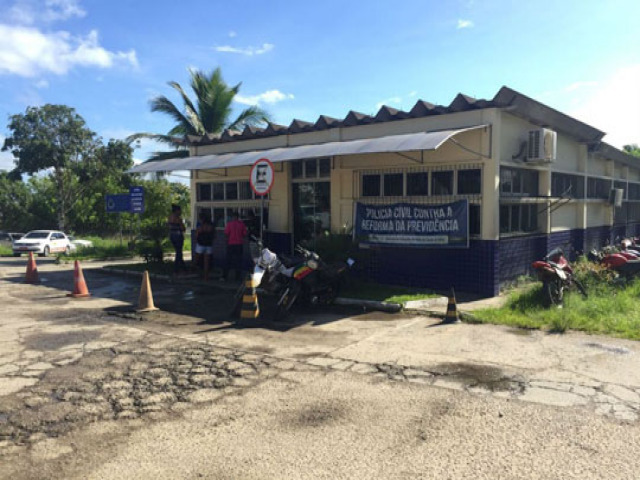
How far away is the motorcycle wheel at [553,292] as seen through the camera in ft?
29.0

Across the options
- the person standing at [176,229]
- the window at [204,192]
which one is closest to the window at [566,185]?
the person standing at [176,229]

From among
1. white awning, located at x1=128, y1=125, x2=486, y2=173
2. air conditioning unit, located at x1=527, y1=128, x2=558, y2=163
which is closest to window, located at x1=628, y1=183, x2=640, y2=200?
air conditioning unit, located at x1=527, y1=128, x2=558, y2=163

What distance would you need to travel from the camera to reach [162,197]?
74.6 feet

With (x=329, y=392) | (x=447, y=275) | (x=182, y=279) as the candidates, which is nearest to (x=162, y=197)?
(x=182, y=279)

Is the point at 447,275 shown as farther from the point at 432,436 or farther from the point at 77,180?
the point at 77,180

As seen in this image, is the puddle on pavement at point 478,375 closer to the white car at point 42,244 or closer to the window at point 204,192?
the window at point 204,192

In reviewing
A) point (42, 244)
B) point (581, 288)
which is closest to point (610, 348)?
point (581, 288)

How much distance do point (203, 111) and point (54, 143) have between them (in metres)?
10.8

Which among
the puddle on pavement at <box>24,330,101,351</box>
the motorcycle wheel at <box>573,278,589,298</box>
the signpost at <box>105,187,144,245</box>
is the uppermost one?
the signpost at <box>105,187,144,245</box>

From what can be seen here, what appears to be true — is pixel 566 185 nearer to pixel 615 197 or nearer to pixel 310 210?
pixel 615 197

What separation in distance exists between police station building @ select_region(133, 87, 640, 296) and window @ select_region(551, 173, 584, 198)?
5 cm

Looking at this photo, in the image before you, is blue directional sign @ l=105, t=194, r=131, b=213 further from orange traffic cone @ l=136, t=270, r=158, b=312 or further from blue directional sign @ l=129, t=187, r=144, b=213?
orange traffic cone @ l=136, t=270, r=158, b=312

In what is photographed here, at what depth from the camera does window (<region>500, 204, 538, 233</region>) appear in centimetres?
1109

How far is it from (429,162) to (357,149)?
201 centimetres
